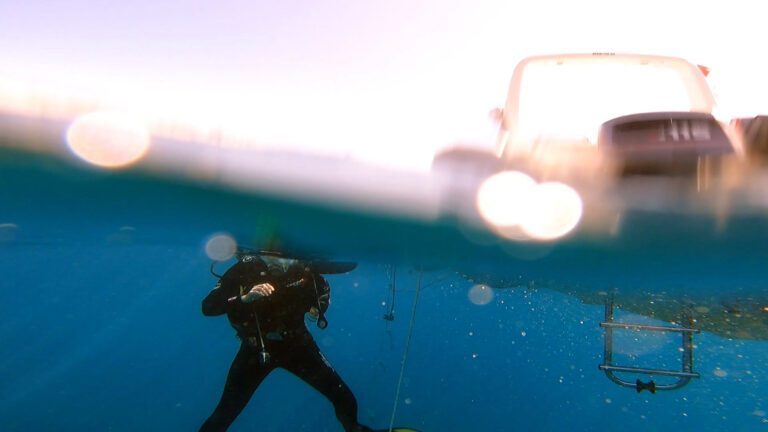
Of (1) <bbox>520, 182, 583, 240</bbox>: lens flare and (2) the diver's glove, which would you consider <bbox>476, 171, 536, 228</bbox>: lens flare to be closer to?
(1) <bbox>520, 182, 583, 240</bbox>: lens flare

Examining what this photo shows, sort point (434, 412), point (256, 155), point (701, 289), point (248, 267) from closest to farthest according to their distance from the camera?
point (256, 155)
point (701, 289)
point (248, 267)
point (434, 412)

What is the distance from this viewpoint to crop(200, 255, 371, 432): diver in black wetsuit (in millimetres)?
6781

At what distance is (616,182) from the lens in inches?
112

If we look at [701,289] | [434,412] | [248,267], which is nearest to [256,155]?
[248,267]

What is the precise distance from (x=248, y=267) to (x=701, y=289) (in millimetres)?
7583

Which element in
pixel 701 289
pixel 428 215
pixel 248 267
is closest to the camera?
pixel 428 215

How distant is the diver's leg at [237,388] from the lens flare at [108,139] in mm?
5007

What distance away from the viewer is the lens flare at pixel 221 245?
5.76 meters

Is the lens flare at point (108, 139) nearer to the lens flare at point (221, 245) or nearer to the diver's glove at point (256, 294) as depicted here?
the lens flare at point (221, 245)

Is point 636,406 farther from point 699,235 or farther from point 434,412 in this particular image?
point 699,235

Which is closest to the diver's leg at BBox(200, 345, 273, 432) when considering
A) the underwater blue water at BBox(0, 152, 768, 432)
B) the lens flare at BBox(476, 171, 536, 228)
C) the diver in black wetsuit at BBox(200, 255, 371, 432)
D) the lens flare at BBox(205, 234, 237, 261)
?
the diver in black wetsuit at BBox(200, 255, 371, 432)

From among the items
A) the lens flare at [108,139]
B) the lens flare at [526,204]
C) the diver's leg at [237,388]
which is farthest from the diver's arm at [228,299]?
the lens flare at [526,204]

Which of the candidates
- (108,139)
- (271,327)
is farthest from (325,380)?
(108,139)

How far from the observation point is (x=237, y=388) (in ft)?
22.3
